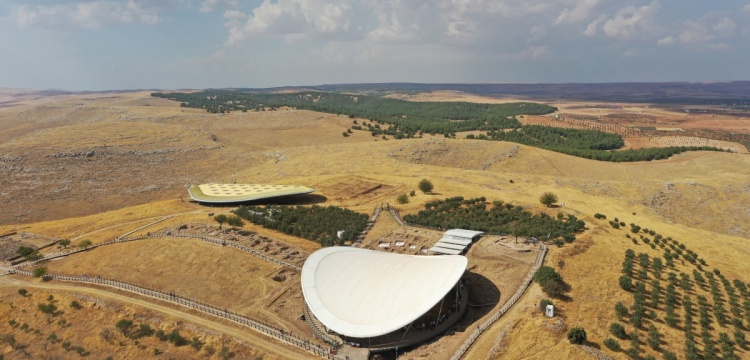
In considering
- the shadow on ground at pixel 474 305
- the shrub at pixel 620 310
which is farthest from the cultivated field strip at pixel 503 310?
the shrub at pixel 620 310

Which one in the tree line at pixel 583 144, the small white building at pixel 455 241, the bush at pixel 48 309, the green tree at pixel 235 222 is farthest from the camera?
the tree line at pixel 583 144

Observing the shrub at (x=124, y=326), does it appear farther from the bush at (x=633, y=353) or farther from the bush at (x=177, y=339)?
the bush at (x=633, y=353)

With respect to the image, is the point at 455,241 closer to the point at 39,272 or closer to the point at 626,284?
the point at 626,284

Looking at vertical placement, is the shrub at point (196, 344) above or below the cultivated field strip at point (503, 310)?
below

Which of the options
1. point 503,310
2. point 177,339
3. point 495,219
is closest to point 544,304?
point 503,310

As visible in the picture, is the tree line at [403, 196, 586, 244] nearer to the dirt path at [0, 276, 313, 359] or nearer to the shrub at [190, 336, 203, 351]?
the dirt path at [0, 276, 313, 359]

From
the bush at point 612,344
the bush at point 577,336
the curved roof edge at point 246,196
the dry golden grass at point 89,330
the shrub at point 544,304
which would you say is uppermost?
the curved roof edge at point 246,196

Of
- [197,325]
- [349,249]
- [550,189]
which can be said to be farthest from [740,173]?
[197,325]

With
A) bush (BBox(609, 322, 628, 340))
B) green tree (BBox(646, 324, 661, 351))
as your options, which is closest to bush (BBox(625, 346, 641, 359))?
bush (BBox(609, 322, 628, 340))
